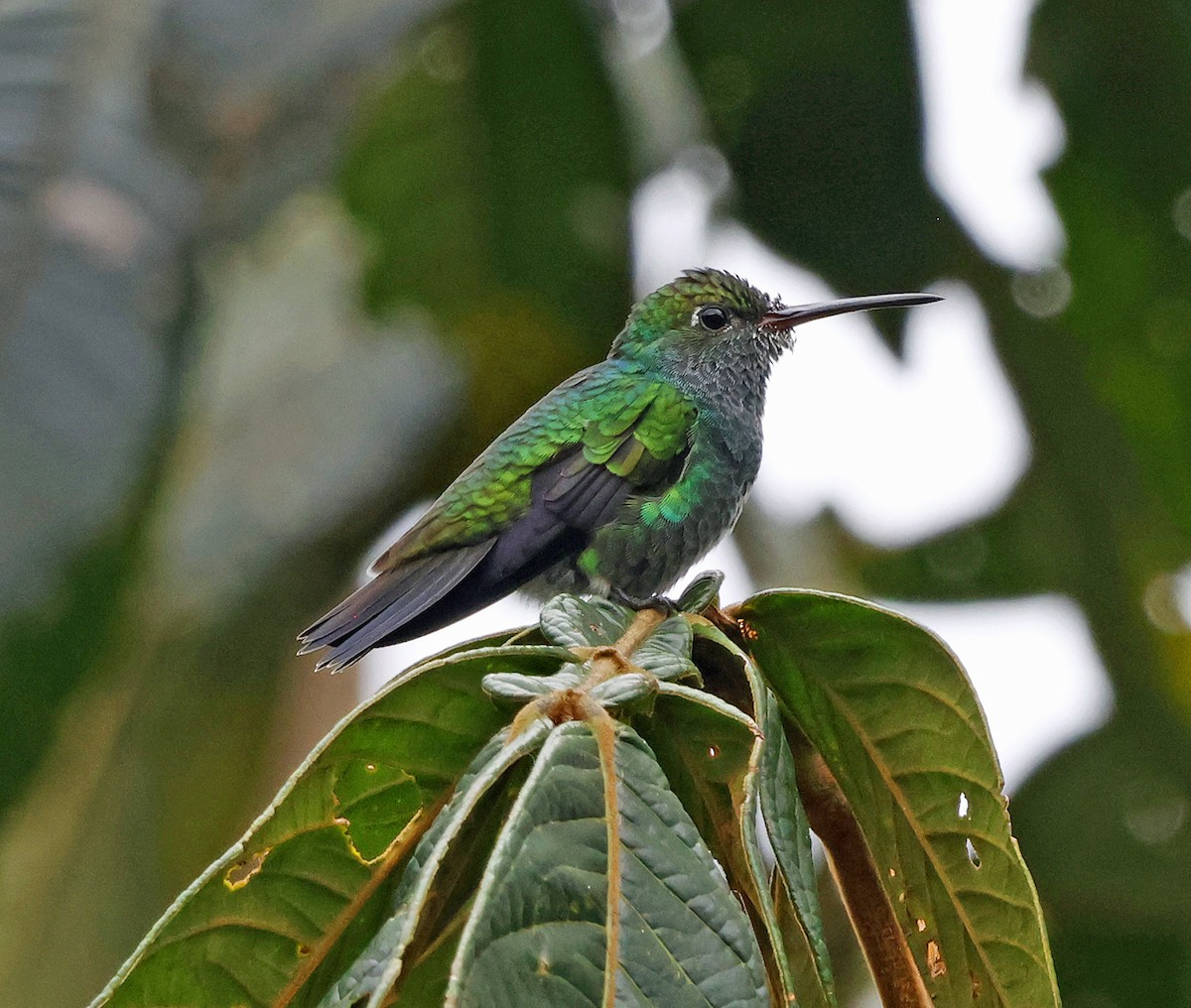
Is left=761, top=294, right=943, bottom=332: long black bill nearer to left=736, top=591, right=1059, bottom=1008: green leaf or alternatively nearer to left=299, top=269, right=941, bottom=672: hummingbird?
left=299, top=269, right=941, bottom=672: hummingbird

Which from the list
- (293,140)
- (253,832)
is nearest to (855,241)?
(293,140)

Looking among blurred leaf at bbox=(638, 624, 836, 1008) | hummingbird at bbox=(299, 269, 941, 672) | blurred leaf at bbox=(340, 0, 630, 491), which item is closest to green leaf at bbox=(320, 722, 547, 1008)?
blurred leaf at bbox=(638, 624, 836, 1008)

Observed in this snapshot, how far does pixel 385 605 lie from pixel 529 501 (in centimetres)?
45

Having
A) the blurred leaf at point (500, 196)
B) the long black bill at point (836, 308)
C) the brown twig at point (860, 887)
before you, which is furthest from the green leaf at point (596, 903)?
the blurred leaf at point (500, 196)

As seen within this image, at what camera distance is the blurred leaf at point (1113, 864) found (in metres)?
3.46

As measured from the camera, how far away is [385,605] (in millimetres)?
2625

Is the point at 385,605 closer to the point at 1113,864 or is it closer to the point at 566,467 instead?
the point at 566,467

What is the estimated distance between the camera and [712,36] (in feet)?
12.2

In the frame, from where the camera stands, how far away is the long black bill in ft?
10.5

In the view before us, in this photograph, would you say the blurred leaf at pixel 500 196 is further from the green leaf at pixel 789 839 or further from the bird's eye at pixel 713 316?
the green leaf at pixel 789 839

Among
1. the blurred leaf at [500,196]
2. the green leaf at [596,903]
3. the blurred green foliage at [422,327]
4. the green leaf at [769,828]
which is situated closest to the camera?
the green leaf at [596,903]

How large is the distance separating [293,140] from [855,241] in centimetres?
163

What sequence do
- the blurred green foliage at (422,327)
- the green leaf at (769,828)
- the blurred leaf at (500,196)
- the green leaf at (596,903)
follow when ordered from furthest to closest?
the blurred leaf at (500,196), the blurred green foliage at (422,327), the green leaf at (769,828), the green leaf at (596,903)

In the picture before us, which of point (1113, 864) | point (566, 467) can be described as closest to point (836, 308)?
point (566, 467)
